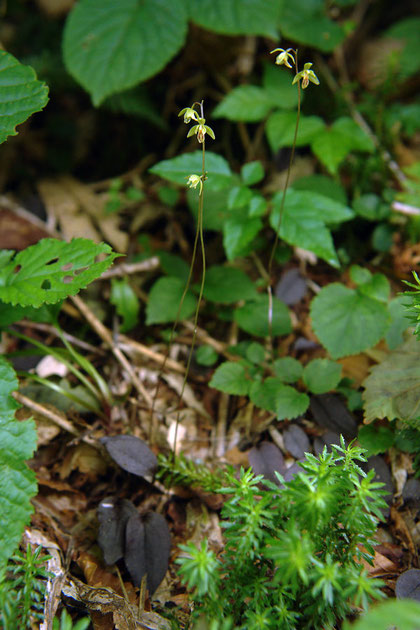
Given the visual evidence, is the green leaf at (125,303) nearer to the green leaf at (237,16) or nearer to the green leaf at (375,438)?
the green leaf at (375,438)

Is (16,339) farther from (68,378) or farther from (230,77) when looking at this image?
(230,77)

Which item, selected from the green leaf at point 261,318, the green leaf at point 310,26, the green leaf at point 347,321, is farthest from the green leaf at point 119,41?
the green leaf at point 347,321

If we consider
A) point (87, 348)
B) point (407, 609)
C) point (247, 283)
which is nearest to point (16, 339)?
point (87, 348)

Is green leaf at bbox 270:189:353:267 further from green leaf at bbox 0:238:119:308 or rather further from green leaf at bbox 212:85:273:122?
green leaf at bbox 0:238:119:308

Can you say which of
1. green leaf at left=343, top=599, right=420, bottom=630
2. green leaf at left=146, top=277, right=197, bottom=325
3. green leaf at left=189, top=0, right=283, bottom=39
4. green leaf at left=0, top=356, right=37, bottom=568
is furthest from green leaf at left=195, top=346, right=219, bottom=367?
green leaf at left=189, top=0, right=283, bottom=39

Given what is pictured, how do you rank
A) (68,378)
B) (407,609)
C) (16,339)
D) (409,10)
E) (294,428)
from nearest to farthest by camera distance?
(407,609)
(294,428)
(68,378)
(16,339)
(409,10)

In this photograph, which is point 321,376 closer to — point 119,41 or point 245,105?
point 245,105
